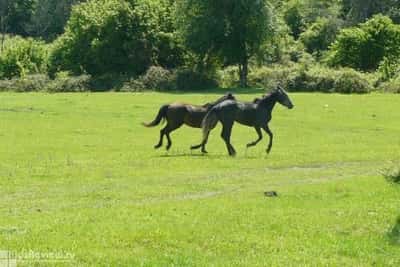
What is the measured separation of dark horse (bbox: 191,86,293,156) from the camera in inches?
983

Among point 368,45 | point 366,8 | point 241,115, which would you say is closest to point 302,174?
point 241,115

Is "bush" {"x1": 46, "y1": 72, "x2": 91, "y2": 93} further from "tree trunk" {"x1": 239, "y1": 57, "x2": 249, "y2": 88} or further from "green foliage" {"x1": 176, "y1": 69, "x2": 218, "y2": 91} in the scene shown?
"tree trunk" {"x1": 239, "y1": 57, "x2": 249, "y2": 88}

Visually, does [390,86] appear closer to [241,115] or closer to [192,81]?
[192,81]

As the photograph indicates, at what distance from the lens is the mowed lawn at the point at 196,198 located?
11242 mm

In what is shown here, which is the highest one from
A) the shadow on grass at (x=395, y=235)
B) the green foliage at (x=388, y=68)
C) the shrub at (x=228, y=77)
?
the shadow on grass at (x=395, y=235)

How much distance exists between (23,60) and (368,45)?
37159 mm

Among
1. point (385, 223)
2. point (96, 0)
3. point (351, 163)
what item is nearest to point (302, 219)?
point (385, 223)

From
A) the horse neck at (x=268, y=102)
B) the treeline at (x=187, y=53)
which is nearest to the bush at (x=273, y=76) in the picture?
the treeline at (x=187, y=53)

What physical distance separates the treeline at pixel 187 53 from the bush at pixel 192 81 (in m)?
0.10

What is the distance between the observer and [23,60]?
8250 centimetres

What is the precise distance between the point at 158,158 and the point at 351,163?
6.22 meters

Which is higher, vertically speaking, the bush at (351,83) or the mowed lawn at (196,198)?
the mowed lawn at (196,198)

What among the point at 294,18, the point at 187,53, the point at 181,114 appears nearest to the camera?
the point at 181,114

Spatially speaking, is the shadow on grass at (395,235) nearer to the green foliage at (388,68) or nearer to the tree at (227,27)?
the green foliage at (388,68)
